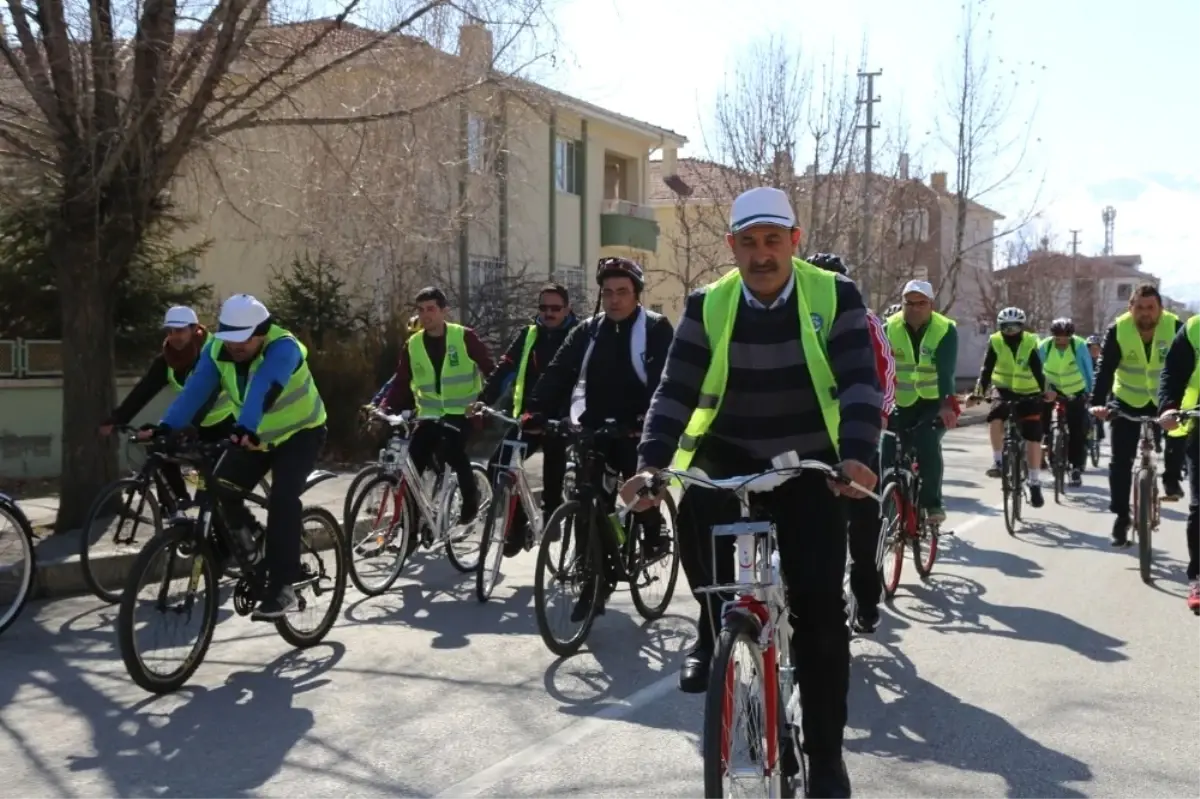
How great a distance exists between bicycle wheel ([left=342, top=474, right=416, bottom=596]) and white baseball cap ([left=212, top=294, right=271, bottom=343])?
7.02 ft

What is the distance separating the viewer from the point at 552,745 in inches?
208

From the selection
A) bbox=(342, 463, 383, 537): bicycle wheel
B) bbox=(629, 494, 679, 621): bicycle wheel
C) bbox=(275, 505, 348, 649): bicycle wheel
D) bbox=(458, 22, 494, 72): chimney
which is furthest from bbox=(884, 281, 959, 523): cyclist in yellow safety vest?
bbox=(458, 22, 494, 72): chimney

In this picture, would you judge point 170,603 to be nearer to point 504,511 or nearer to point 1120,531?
point 504,511

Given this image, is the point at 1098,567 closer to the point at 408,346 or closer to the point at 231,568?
the point at 408,346

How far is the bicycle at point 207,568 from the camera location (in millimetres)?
5945

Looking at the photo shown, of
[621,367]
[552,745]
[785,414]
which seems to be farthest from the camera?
[621,367]

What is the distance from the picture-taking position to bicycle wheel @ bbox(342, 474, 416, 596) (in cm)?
842

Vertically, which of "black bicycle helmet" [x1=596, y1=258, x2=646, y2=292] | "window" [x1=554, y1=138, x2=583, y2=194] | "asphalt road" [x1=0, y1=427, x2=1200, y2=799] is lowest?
"asphalt road" [x1=0, y1=427, x2=1200, y2=799]

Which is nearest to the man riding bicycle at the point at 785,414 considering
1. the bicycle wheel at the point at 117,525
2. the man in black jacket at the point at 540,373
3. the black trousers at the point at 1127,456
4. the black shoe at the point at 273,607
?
the black shoe at the point at 273,607

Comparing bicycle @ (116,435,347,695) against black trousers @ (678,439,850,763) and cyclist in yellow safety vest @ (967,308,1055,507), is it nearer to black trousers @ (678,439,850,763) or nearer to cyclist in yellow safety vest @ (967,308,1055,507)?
black trousers @ (678,439,850,763)

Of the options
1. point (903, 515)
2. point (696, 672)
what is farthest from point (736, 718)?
point (903, 515)

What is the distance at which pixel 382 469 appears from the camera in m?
8.60

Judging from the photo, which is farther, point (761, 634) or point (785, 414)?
point (785, 414)

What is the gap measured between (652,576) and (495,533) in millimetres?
1144
